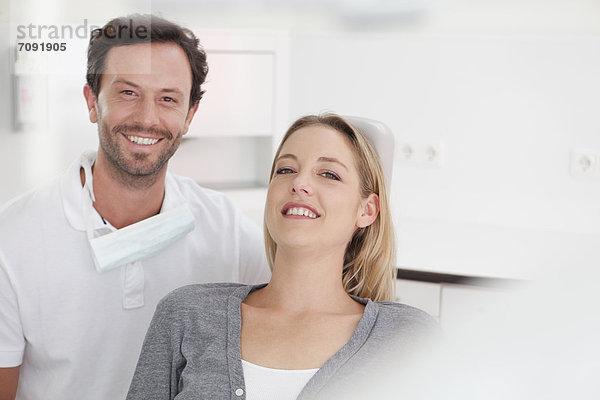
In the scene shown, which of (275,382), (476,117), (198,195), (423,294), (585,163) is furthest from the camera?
(476,117)

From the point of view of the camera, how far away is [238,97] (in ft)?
6.20

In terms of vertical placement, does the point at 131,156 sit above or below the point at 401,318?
above

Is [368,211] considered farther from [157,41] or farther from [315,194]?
[157,41]

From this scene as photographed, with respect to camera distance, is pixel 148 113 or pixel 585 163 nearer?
pixel 148 113

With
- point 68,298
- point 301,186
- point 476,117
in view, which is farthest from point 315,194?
point 476,117

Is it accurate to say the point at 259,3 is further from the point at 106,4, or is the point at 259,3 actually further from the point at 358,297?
the point at 358,297

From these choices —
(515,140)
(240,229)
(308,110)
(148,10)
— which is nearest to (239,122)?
(308,110)

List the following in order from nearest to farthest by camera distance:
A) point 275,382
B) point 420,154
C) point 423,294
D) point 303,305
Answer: point 275,382
point 303,305
point 423,294
point 420,154

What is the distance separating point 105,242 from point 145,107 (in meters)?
0.19

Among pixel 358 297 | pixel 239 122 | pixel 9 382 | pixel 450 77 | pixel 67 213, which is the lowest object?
pixel 9 382

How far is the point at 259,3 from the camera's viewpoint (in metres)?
0.26

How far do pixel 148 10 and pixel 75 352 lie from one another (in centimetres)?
63

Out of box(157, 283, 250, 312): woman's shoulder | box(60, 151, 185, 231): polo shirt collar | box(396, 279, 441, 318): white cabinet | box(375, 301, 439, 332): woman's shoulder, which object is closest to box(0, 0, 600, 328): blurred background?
box(396, 279, 441, 318): white cabinet

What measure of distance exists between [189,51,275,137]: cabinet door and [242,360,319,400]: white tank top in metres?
1.17
